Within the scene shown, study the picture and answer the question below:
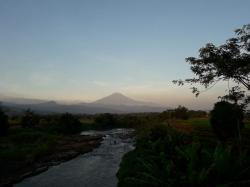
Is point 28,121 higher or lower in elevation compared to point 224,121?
lower

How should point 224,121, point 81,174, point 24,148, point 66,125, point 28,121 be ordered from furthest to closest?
point 28,121, point 66,125, point 24,148, point 224,121, point 81,174

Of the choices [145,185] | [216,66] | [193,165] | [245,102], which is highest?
[216,66]

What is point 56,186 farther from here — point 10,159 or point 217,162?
point 217,162

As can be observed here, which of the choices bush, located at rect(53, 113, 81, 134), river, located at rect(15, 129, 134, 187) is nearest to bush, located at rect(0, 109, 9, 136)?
bush, located at rect(53, 113, 81, 134)

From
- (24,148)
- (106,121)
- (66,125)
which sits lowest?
(24,148)

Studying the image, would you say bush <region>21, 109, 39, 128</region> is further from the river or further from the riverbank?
→ the river

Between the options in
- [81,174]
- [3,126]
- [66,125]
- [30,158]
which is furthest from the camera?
[66,125]

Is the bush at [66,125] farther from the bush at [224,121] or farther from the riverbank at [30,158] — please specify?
the bush at [224,121]

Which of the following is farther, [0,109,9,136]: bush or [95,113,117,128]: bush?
[95,113,117,128]: bush

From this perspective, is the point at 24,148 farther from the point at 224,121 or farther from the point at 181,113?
the point at 181,113

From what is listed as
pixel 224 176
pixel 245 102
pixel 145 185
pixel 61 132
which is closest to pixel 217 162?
pixel 224 176

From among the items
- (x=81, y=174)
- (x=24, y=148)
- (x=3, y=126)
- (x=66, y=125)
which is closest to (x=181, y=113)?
(x=66, y=125)

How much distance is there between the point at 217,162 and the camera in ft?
45.6

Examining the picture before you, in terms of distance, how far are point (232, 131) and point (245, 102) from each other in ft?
46.0
